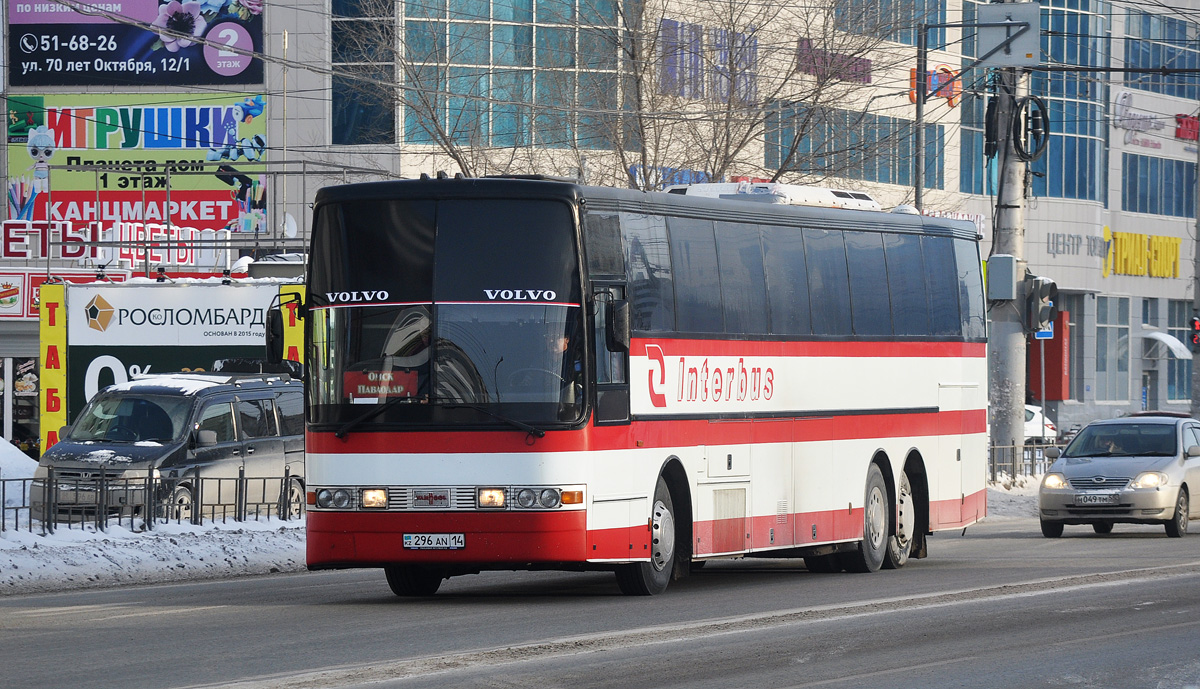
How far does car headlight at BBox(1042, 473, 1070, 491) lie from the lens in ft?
80.0

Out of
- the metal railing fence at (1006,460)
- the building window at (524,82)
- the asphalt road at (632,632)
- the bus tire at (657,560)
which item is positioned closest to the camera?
the asphalt road at (632,632)

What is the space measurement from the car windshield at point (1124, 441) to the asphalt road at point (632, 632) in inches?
286

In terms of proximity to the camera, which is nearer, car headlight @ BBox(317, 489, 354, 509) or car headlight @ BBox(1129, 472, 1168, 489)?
car headlight @ BBox(317, 489, 354, 509)

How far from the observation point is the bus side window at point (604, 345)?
14.3 m

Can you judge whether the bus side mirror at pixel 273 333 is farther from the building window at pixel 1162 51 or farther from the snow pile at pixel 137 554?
the building window at pixel 1162 51

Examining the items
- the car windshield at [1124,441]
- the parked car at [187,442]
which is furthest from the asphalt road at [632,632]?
the car windshield at [1124,441]

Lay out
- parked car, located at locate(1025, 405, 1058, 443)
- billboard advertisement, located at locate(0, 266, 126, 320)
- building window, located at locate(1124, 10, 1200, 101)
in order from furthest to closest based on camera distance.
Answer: building window, located at locate(1124, 10, 1200, 101) → parked car, located at locate(1025, 405, 1058, 443) → billboard advertisement, located at locate(0, 266, 126, 320)

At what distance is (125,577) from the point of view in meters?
18.0

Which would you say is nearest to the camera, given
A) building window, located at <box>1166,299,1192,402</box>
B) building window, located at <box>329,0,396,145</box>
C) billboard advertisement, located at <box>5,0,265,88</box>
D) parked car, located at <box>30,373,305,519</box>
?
parked car, located at <box>30,373,305,519</box>

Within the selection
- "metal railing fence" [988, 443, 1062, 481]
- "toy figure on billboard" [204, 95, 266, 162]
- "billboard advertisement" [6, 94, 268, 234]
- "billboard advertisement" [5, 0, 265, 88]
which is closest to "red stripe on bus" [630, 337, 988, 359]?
"metal railing fence" [988, 443, 1062, 481]

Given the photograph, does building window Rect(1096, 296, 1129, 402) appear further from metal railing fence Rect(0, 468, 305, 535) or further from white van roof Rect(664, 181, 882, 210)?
white van roof Rect(664, 181, 882, 210)

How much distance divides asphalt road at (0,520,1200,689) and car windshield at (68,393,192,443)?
6.70 metres

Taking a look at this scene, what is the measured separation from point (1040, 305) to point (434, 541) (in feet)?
61.1

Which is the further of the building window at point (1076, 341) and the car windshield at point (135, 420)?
the building window at point (1076, 341)
